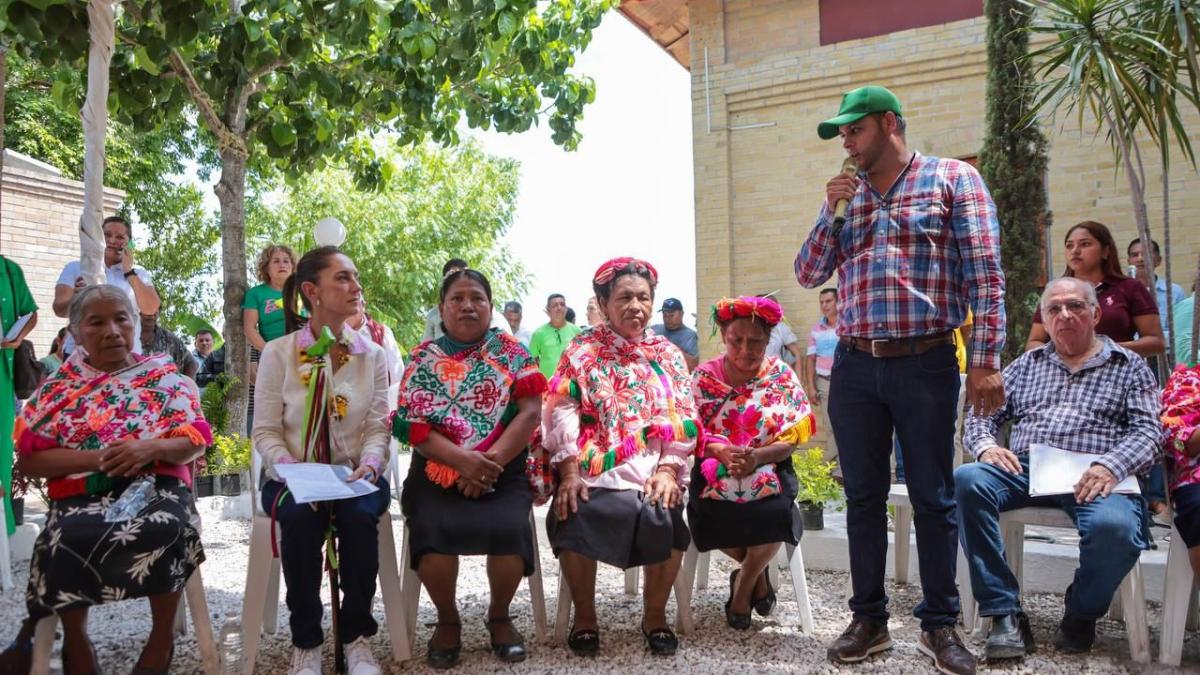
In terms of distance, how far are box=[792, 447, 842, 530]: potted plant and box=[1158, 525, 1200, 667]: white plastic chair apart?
2.01 metres

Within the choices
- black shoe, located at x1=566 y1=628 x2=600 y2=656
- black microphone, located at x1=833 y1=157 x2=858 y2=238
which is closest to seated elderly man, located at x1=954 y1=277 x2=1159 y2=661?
black microphone, located at x1=833 y1=157 x2=858 y2=238

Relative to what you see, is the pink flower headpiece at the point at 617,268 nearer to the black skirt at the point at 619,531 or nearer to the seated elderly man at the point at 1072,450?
the black skirt at the point at 619,531

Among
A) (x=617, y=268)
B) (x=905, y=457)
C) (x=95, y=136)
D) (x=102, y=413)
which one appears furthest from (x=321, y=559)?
(x=95, y=136)

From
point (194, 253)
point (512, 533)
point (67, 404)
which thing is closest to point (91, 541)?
point (67, 404)

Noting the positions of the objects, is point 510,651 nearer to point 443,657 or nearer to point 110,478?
point 443,657

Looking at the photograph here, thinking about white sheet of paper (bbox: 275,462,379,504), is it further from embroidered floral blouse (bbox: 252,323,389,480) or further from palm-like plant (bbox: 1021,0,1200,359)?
palm-like plant (bbox: 1021,0,1200,359)

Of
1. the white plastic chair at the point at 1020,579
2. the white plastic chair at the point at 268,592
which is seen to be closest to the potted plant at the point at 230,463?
the white plastic chair at the point at 268,592

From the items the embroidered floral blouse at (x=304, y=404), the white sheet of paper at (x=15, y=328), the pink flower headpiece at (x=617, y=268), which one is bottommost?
the embroidered floral blouse at (x=304, y=404)

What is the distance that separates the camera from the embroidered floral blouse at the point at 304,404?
A: 3.76 m

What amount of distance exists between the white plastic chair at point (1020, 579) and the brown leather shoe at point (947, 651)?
A: 1.71 feet

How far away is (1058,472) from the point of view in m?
3.67

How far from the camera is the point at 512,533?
3.67 meters

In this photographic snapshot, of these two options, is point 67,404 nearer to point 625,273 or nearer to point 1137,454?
point 625,273

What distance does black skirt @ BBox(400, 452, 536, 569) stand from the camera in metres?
3.64
